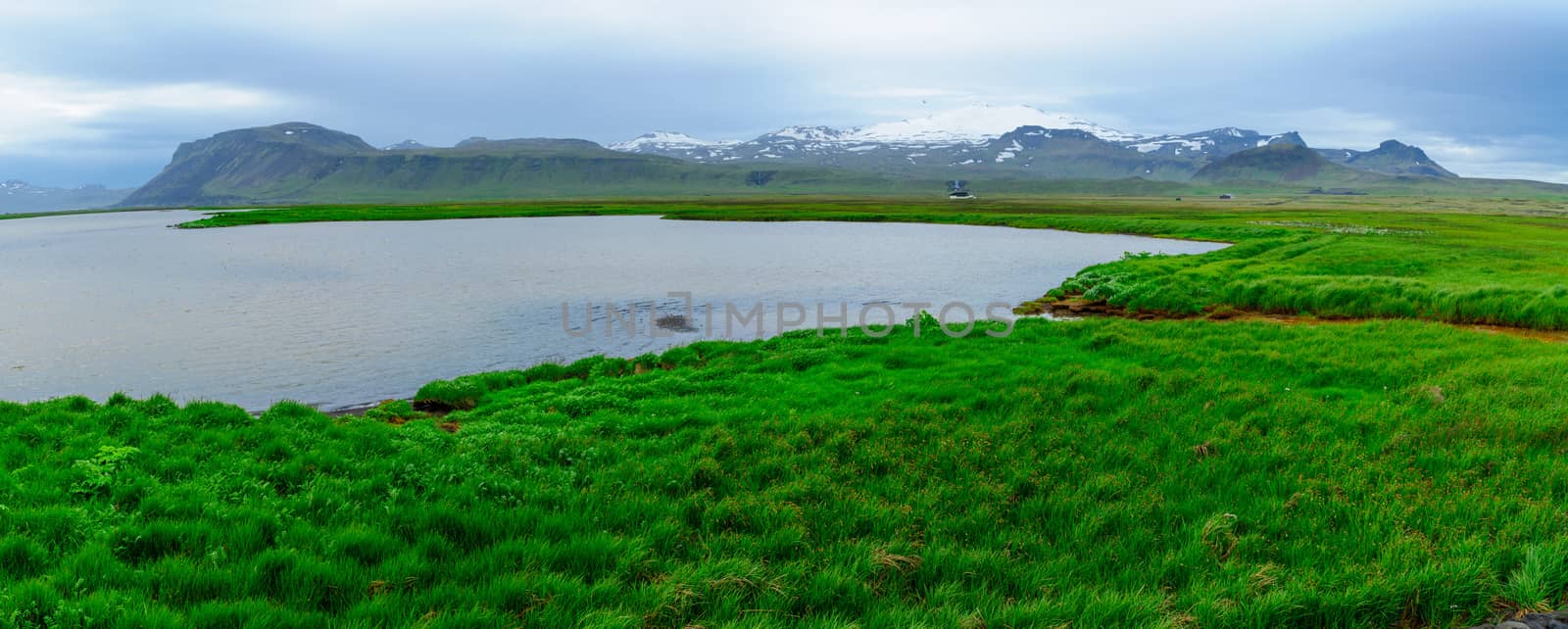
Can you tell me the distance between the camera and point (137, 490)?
349 inches

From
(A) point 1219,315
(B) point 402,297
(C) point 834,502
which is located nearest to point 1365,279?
(A) point 1219,315

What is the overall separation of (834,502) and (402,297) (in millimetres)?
34323

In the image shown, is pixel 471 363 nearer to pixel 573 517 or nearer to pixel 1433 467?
pixel 573 517

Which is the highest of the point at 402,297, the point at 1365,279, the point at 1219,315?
the point at 1365,279

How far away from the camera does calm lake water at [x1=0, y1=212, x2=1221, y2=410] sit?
21.8 meters

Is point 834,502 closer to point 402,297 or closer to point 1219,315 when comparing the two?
point 1219,315

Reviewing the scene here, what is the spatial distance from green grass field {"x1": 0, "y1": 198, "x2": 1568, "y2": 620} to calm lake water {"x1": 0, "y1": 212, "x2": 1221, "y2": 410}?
7.92 m

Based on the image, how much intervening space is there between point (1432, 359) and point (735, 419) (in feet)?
56.4

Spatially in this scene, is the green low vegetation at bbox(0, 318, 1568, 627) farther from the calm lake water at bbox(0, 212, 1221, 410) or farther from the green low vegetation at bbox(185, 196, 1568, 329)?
the green low vegetation at bbox(185, 196, 1568, 329)

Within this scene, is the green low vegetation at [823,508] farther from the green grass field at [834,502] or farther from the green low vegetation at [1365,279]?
the green low vegetation at [1365,279]

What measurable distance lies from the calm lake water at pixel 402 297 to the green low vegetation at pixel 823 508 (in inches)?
341

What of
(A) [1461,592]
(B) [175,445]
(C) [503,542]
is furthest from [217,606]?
(A) [1461,592]

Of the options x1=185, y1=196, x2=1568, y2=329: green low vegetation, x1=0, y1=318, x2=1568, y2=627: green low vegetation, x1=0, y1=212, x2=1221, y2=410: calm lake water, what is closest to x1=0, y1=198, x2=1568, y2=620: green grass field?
x1=0, y1=318, x2=1568, y2=627: green low vegetation

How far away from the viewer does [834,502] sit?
9.50m
